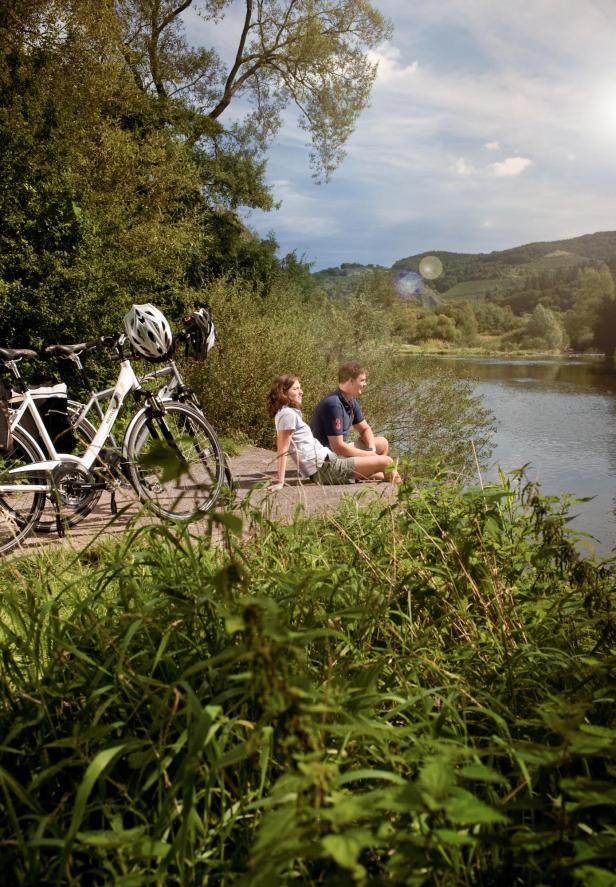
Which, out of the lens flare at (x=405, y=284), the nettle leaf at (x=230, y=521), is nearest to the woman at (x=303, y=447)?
the nettle leaf at (x=230, y=521)

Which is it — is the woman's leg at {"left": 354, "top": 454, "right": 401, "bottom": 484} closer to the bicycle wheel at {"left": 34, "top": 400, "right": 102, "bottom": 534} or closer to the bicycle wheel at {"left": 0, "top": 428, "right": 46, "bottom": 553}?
the bicycle wheel at {"left": 34, "top": 400, "right": 102, "bottom": 534}

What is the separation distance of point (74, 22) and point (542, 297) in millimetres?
80296

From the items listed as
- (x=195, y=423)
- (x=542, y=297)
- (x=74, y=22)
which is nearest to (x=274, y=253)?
(x=74, y=22)

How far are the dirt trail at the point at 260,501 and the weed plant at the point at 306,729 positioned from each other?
1.63 feet

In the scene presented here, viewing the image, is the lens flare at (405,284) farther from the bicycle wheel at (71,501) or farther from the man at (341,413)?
the bicycle wheel at (71,501)

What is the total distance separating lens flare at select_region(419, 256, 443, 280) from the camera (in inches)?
6122

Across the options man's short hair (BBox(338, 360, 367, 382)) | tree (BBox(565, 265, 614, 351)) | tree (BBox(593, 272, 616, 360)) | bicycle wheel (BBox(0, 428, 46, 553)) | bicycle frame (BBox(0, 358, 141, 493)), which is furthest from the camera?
tree (BBox(565, 265, 614, 351))

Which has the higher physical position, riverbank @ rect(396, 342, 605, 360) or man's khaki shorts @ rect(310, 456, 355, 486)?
riverbank @ rect(396, 342, 605, 360)

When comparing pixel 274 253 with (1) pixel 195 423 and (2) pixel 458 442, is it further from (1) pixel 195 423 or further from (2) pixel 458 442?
(1) pixel 195 423

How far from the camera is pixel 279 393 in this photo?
6.43m

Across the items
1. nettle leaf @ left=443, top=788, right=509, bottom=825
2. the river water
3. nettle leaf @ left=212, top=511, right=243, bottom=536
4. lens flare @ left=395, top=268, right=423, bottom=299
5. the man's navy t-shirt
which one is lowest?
the river water

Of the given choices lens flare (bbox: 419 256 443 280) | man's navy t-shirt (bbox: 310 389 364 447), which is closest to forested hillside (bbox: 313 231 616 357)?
man's navy t-shirt (bbox: 310 389 364 447)

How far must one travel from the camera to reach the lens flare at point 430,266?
156 metres

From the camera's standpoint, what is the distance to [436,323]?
65.6 metres
